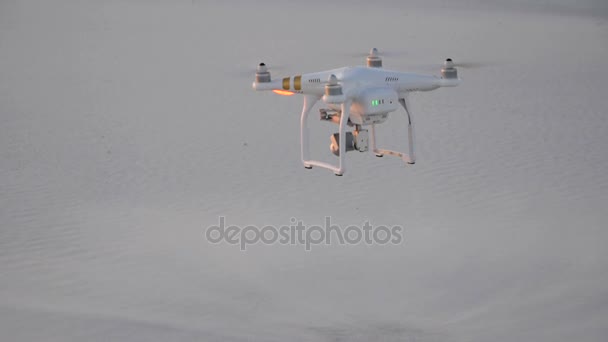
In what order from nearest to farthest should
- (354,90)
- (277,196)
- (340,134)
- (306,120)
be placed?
(354,90) < (340,134) < (306,120) < (277,196)

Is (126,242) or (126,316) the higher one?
(126,242)

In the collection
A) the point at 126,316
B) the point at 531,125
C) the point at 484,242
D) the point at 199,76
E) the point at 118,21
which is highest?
the point at 118,21

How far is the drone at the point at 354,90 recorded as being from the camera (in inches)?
402

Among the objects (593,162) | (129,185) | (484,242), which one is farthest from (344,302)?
(593,162)

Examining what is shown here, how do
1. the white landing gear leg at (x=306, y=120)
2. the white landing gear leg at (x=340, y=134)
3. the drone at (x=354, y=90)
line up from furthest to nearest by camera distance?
the white landing gear leg at (x=306, y=120), the white landing gear leg at (x=340, y=134), the drone at (x=354, y=90)

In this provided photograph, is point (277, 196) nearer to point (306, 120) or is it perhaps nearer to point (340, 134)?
point (306, 120)

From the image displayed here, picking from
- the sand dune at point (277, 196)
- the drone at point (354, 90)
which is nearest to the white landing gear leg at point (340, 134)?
the drone at point (354, 90)

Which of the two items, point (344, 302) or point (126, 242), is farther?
point (126, 242)

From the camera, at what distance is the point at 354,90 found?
1025 cm

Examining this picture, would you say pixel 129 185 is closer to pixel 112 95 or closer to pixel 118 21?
pixel 112 95

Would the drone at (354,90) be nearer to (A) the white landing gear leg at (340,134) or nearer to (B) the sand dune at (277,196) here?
(A) the white landing gear leg at (340,134)

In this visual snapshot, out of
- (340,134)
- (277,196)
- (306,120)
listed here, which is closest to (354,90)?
(340,134)

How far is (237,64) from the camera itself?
19.3 meters

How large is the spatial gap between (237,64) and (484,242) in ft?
29.1
